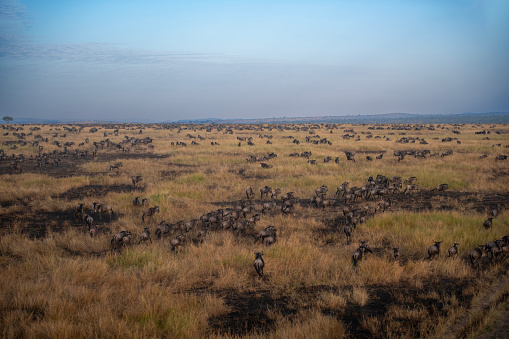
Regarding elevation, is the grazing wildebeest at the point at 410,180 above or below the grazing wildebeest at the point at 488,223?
above

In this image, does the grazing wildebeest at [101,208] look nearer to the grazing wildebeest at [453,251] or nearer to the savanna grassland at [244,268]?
the savanna grassland at [244,268]

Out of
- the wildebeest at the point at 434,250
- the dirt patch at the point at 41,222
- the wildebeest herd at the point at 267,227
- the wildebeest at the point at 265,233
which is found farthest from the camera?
the dirt patch at the point at 41,222

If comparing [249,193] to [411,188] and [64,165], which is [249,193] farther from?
[64,165]

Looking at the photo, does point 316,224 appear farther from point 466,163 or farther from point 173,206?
point 466,163

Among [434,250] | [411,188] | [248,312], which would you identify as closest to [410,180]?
[411,188]

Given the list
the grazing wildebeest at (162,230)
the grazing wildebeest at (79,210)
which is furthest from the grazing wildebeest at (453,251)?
the grazing wildebeest at (79,210)

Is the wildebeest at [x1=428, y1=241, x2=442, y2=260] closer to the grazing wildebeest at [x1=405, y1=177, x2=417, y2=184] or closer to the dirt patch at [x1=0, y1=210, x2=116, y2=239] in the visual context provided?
the grazing wildebeest at [x1=405, y1=177, x2=417, y2=184]

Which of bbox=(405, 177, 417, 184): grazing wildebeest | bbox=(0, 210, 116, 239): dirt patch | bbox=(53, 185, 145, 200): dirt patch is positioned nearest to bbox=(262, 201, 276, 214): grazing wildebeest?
bbox=(0, 210, 116, 239): dirt patch

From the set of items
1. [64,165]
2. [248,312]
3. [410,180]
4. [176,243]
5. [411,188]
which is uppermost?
[64,165]

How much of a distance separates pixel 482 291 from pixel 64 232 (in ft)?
43.7

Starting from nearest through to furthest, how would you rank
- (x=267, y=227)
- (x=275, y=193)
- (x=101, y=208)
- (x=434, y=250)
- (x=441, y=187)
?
1. (x=434, y=250)
2. (x=267, y=227)
3. (x=101, y=208)
4. (x=275, y=193)
5. (x=441, y=187)

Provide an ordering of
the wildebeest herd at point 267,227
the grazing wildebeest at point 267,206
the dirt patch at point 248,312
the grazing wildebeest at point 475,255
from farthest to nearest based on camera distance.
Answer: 1. the grazing wildebeest at point 267,206
2. the wildebeest herd at point 267,227
3. the grazing wildebeest at point 475,255
4. the dirt patch at point 248,312

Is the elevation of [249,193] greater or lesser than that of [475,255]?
greater

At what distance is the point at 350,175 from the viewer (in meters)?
21.9
